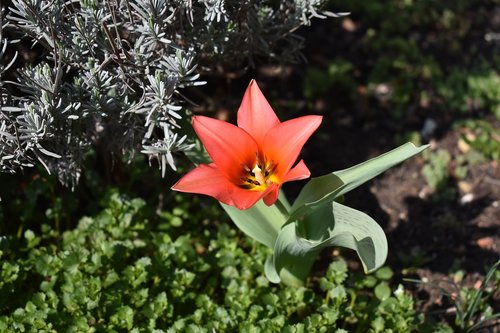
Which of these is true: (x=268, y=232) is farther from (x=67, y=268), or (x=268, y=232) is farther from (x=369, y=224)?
(x=67, y=268)

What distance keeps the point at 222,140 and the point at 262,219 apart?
1.59ft

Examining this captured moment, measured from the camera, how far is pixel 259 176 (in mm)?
2273

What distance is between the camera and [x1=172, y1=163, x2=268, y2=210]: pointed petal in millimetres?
2143

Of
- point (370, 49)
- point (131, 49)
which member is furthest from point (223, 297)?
point (370, 49)

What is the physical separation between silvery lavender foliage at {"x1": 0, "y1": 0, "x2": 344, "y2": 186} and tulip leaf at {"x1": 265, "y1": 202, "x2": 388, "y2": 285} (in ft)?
1.70

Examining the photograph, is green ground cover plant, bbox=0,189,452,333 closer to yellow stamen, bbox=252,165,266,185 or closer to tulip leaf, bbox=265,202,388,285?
tulip leaf, bbox=265,202,388,285

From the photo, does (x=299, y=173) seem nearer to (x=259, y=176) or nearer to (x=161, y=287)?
(x=259, y=176)

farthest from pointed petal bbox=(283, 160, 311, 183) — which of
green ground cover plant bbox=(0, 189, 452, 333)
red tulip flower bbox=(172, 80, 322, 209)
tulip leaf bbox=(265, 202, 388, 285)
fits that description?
green ground cover plant bbox=(0, 189, 452, 333)

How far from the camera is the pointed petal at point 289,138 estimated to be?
7.25 feet

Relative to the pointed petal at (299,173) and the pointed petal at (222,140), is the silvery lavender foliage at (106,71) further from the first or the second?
the pointed petal at (299,173)

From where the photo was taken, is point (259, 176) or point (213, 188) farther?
point (259, 176)

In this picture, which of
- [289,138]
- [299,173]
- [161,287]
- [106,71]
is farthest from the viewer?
[161,287]

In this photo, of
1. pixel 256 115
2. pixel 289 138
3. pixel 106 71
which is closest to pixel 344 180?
pixel 289 138

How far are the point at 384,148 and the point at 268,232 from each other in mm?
1387
